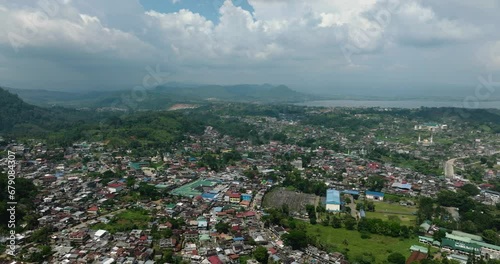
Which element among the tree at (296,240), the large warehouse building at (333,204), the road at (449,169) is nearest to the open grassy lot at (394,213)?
the large warehouse building at (333,204)

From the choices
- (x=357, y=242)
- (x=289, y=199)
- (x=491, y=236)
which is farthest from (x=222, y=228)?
(x=491, y=236)

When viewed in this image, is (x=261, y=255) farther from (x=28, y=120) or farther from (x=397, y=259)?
(x=28, y=120)

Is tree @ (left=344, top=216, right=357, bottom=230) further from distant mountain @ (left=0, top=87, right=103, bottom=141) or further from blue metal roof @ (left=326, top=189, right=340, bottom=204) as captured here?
distant mountain @ (left=0, top=87, right=103, bottom=141)

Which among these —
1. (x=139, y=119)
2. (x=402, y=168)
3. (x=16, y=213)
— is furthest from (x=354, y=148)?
(x=16, y=213)

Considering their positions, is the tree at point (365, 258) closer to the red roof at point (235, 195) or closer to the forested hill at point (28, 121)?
the red roof at point (235, 195)

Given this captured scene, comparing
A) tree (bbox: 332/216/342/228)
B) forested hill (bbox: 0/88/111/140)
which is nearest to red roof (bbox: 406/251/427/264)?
tree (bbox: 332/216/342/228)

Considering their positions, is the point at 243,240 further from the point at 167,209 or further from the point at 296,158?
the point at 296,158
